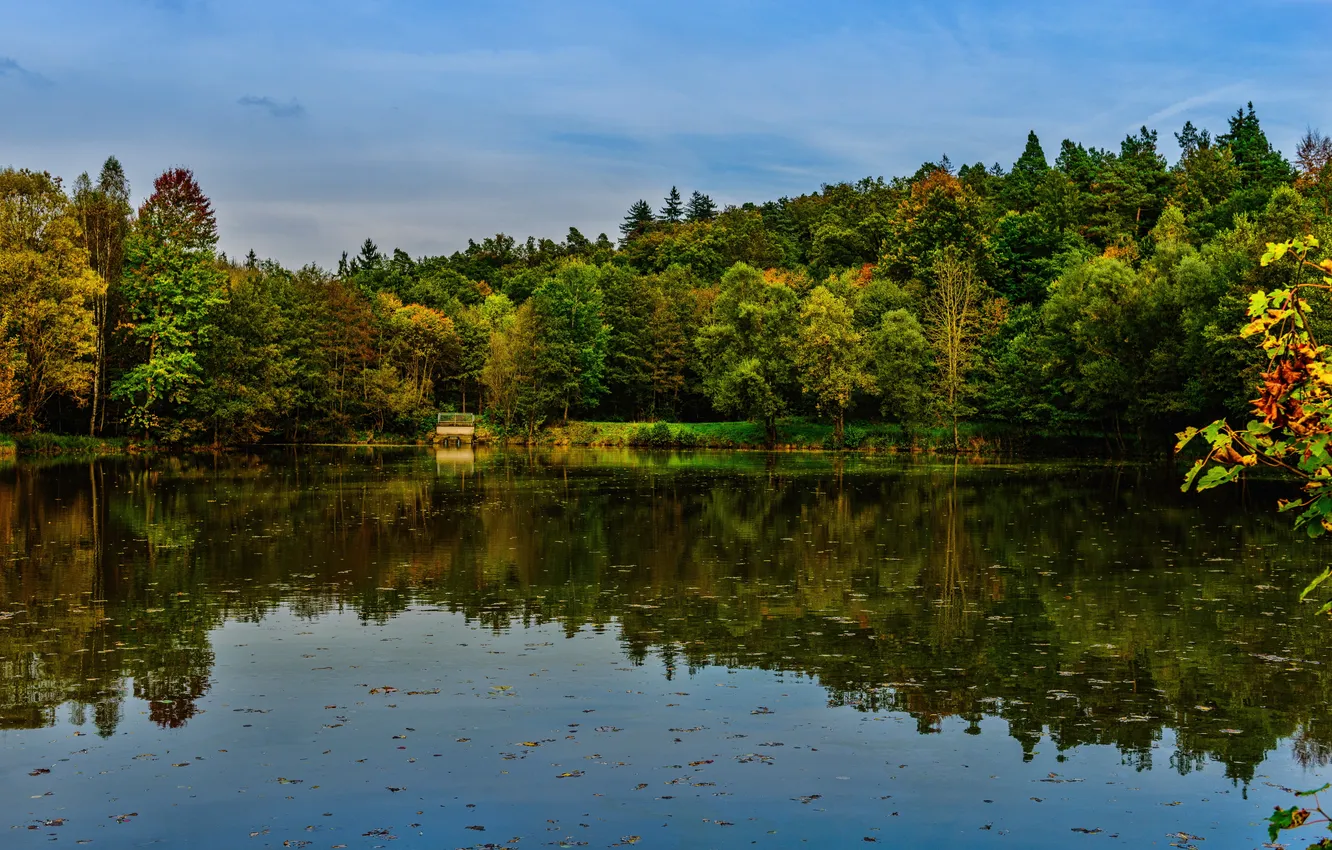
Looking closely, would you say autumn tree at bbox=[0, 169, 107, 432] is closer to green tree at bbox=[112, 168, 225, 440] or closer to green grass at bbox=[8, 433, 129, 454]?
green grass at bbox=[8, 433, 129, 454]

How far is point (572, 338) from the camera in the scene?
76625 mm

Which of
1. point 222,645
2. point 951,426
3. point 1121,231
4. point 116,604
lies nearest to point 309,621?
point 222,645

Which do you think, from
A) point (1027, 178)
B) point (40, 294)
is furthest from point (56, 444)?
point (1027, 178)

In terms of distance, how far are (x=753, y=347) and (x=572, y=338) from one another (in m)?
15.5

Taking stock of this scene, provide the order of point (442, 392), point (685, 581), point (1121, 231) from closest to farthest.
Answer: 1. point (685, 581)
2. point (1121, 231)
3. point (442, 392)

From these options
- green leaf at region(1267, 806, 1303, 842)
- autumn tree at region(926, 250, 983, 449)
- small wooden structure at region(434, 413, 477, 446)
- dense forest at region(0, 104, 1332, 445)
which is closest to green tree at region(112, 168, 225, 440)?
dense forest at region(0, 104, 1332, 445)

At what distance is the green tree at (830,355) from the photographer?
205 ft

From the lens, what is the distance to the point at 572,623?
14742 mm

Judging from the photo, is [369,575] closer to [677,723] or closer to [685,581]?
[685,581]

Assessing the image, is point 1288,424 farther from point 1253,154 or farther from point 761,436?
point 1253,154

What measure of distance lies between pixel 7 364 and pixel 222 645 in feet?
144

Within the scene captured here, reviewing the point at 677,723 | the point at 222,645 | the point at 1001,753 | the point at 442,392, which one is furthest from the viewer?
the point at 442,392

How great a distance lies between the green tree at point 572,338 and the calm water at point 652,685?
4873 centimetres

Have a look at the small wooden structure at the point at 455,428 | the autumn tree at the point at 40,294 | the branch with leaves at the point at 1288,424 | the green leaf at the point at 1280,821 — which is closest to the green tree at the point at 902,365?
the small wooden structure at the point at 455,428
